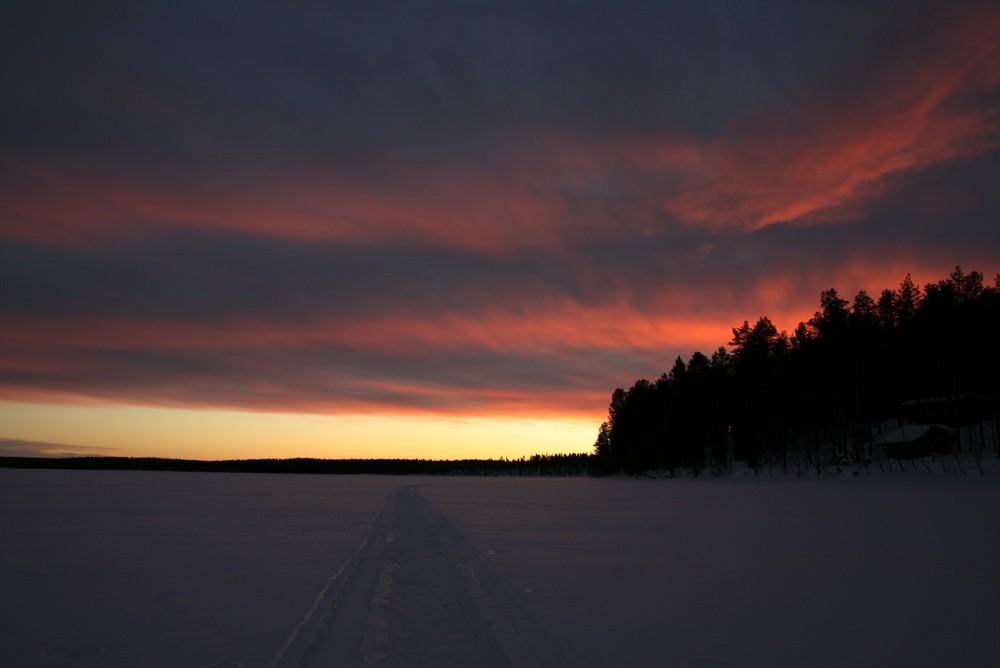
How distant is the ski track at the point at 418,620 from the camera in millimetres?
5672

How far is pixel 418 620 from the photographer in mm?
7082

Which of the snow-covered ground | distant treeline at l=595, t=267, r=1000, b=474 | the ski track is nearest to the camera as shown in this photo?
the ski track

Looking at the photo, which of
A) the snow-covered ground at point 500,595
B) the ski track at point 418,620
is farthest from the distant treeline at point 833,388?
the ski track at point 418,620

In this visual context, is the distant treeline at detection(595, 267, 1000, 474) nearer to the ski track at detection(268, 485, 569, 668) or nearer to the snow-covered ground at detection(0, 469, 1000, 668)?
the snow-covered ground at detection(0, 469, 1000, 668)

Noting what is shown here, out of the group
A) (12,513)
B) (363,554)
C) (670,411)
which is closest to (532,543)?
(363,554)

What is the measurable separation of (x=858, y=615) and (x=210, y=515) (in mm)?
19890

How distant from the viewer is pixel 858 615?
741cm

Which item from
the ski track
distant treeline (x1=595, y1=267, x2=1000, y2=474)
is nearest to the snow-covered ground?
the ski track

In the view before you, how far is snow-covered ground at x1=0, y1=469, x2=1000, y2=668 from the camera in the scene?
19.5ft

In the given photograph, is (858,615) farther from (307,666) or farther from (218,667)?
(218,667)

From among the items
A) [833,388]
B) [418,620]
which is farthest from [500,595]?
[833,388]

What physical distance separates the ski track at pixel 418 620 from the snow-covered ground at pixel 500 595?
0.12 feet

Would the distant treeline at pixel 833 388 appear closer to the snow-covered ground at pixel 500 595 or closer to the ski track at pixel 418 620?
the snow-covered ground at pixel 500 595

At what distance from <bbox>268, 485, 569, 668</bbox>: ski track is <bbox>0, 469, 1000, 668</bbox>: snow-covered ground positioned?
36 mm
